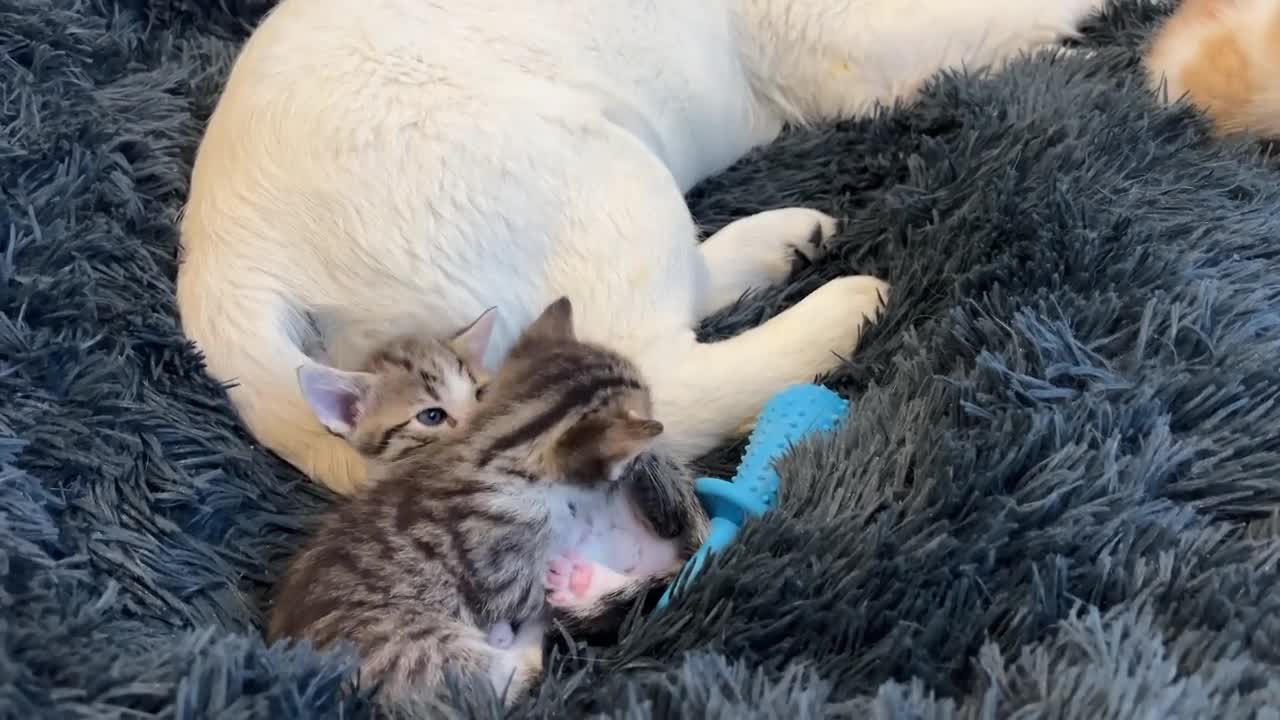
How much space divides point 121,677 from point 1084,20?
1808 millimetres

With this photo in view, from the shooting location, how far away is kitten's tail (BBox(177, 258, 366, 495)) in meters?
1.21

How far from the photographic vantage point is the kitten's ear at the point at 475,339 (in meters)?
1.25

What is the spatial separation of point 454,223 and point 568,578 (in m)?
0.45

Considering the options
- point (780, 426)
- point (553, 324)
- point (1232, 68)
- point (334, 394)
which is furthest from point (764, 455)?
point (1232, 68)

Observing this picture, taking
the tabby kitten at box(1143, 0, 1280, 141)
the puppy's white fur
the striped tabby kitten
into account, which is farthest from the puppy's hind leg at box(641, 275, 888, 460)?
Answer: the tabby kitten at box(1143, 0, 1280, 141)

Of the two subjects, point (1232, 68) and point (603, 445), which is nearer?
point (603, 445)

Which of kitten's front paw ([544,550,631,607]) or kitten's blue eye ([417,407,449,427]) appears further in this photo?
kitten's blue eye ([417,407,449,427])

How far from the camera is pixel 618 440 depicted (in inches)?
41.0

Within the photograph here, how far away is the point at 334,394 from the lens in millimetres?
1189

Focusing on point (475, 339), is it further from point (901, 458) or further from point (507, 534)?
point (901, 458)

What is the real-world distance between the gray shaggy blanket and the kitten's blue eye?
17 centimetres

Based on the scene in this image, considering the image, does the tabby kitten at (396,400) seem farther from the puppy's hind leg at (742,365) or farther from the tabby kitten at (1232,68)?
the tabby kitten at (1232,68)

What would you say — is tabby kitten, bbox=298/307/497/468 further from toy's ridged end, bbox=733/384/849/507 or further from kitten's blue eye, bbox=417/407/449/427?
toy's ridged end, bbox=733/384/849/507

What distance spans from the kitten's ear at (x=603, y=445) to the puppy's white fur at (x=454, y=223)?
26 centimetres
